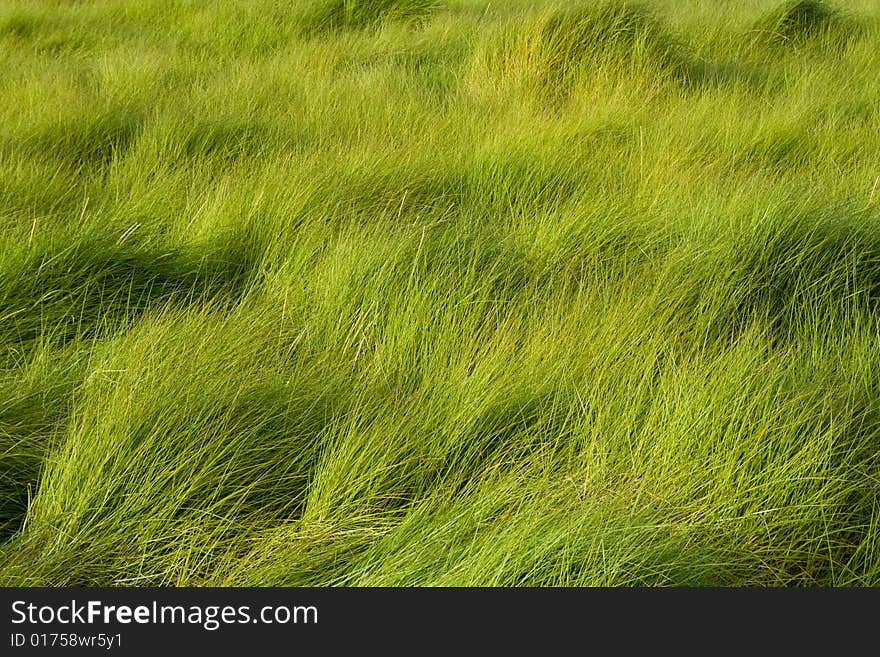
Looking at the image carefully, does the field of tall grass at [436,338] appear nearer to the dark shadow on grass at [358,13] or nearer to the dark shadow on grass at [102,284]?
the dark shadow on grass at [102,284]

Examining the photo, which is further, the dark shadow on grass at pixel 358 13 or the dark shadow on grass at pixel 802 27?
the dark shadow on grass at pixel 358 13

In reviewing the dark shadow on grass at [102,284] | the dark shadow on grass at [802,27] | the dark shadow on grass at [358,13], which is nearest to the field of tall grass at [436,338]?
the dark shadow on grass at [102,284]

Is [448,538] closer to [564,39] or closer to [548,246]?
[548,246]

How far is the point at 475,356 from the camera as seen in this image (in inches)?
76.7

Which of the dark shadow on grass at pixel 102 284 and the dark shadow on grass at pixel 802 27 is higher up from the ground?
the dark shadow on grass at pixel 802 27

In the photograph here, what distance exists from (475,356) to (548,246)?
2.14 ft

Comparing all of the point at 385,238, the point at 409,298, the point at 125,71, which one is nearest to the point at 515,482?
the point at 409,298

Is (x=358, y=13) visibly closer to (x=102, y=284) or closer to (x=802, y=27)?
(x=802, y=27)

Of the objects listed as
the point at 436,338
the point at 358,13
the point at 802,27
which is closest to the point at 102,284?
the point at 436,338

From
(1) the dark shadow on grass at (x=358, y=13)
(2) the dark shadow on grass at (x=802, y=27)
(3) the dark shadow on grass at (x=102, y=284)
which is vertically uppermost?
(2) the dark shadow on grass at (x=802, y=27)

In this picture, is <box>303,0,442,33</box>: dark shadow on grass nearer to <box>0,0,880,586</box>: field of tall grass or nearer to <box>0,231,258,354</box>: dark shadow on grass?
<box>0,0,880,586</box>: field of tall grass

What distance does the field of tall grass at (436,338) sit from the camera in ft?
5.01

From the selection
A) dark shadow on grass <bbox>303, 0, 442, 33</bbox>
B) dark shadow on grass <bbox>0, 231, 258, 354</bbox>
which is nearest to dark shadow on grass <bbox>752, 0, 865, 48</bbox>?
dark shadow on grass <bbox>303, 0, 442, 33</bbox>

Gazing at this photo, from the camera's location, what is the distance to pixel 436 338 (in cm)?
203
